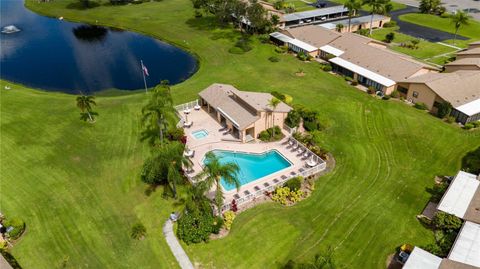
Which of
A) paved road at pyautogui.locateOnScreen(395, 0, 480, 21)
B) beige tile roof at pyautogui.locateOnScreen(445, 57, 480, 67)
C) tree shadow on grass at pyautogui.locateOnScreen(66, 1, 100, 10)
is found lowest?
beige tile roof at pyautogui.locateOnScreen(445, 57, 480, 67)

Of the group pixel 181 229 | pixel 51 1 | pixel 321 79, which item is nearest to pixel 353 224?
pixel 181 229

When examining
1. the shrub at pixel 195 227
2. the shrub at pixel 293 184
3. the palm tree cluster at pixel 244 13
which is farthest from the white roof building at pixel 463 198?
the palm tree cluster at pixel 244 13

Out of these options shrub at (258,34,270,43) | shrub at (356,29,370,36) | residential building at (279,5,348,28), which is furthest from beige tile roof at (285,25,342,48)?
shrub at (356,29,370,36)

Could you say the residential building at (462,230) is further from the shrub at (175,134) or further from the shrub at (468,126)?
the shrub at (175,134)

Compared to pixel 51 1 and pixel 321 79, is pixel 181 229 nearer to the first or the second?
pixel 321 79

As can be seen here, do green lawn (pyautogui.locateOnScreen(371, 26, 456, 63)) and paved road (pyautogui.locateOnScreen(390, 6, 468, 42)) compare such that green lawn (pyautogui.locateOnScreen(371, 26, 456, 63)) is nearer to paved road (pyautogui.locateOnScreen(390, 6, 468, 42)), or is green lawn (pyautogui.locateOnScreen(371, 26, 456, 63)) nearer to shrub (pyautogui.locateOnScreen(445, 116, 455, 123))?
paved road (pyautogui.locateOnScreen(390, 6, 468, 42))
